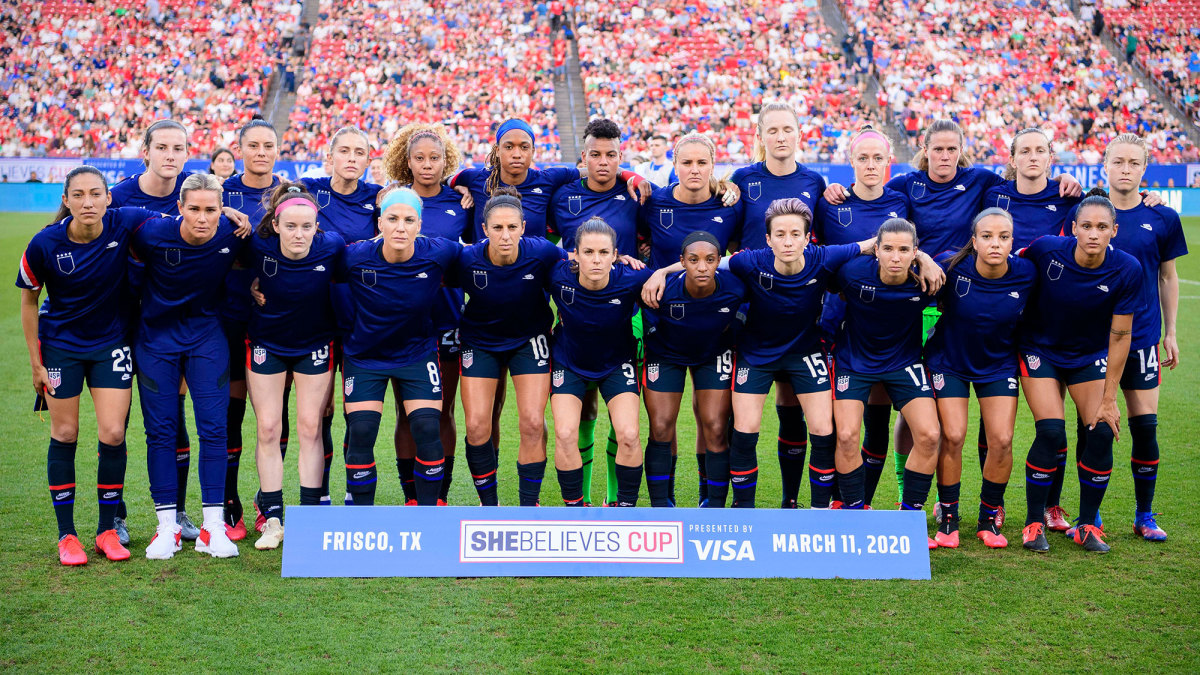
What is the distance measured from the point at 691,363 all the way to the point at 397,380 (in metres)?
1.53

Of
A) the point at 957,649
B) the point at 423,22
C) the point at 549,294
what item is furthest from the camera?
the point at 423,22

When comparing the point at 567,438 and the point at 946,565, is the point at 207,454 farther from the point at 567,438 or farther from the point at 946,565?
the point at 946,565

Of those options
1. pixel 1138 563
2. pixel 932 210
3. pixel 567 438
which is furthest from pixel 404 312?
pixel 1138 563

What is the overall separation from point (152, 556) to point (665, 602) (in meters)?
2.57

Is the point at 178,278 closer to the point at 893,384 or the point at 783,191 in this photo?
the point at 783,191

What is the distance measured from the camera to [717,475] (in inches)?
213

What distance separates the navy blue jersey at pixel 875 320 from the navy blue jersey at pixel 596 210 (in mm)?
1151

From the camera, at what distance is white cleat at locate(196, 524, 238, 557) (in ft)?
16.7

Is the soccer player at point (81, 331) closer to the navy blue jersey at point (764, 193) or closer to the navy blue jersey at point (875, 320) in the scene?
the navy blue jersey at point (764, 193)

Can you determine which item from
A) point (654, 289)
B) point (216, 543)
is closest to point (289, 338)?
Result: point (216, 543)

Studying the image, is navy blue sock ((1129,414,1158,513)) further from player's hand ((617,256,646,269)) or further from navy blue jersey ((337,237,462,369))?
navy blue jersey ((337,237,462,369))

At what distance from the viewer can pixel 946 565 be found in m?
5.02

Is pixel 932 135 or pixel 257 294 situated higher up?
pixel 932 135

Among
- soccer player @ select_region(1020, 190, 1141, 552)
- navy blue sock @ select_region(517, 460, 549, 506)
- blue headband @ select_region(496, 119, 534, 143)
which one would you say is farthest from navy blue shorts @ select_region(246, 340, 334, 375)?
soccer player @ select_region(1020, 190, 1141, 552)
